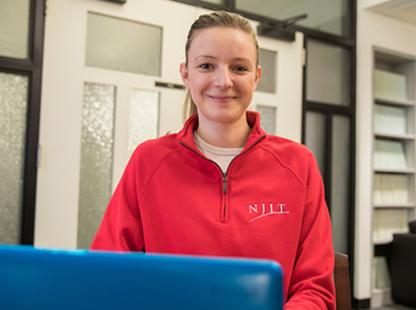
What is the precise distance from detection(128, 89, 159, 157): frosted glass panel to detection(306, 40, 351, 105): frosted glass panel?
136 centimetres

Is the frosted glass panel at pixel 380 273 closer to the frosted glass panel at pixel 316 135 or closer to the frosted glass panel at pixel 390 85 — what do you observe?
the frosted glass panel at pixel 316 135

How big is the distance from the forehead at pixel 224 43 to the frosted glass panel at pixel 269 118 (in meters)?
2.07

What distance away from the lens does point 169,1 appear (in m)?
2.66

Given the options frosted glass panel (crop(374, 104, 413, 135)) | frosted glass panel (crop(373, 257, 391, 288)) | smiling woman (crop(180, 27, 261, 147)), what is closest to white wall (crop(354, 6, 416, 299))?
frosted glass panel (crop(373, 257, 391, 288))

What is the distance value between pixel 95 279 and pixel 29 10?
2.27 meters

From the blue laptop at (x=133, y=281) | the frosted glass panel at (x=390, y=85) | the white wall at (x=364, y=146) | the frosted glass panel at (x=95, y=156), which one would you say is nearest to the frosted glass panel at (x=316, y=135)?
the white wall at (x=364, y=146)

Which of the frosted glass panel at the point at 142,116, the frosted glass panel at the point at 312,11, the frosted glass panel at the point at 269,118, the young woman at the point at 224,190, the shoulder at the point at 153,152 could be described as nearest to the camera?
the young woman at the point at 224,190

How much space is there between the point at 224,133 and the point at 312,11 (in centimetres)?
280

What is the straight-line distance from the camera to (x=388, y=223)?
405cm

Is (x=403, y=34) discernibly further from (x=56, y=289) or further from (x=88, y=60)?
(x=56, y=289)

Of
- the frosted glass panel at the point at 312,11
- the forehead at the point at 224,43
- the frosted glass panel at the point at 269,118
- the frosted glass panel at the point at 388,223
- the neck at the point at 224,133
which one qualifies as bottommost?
the frosted glass panel at the point at 388,223

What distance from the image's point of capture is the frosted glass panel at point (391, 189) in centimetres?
400

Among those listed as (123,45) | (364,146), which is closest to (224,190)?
(123,45)

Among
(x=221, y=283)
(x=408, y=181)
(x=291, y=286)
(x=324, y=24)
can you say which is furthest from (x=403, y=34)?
(x=221, y=283)
